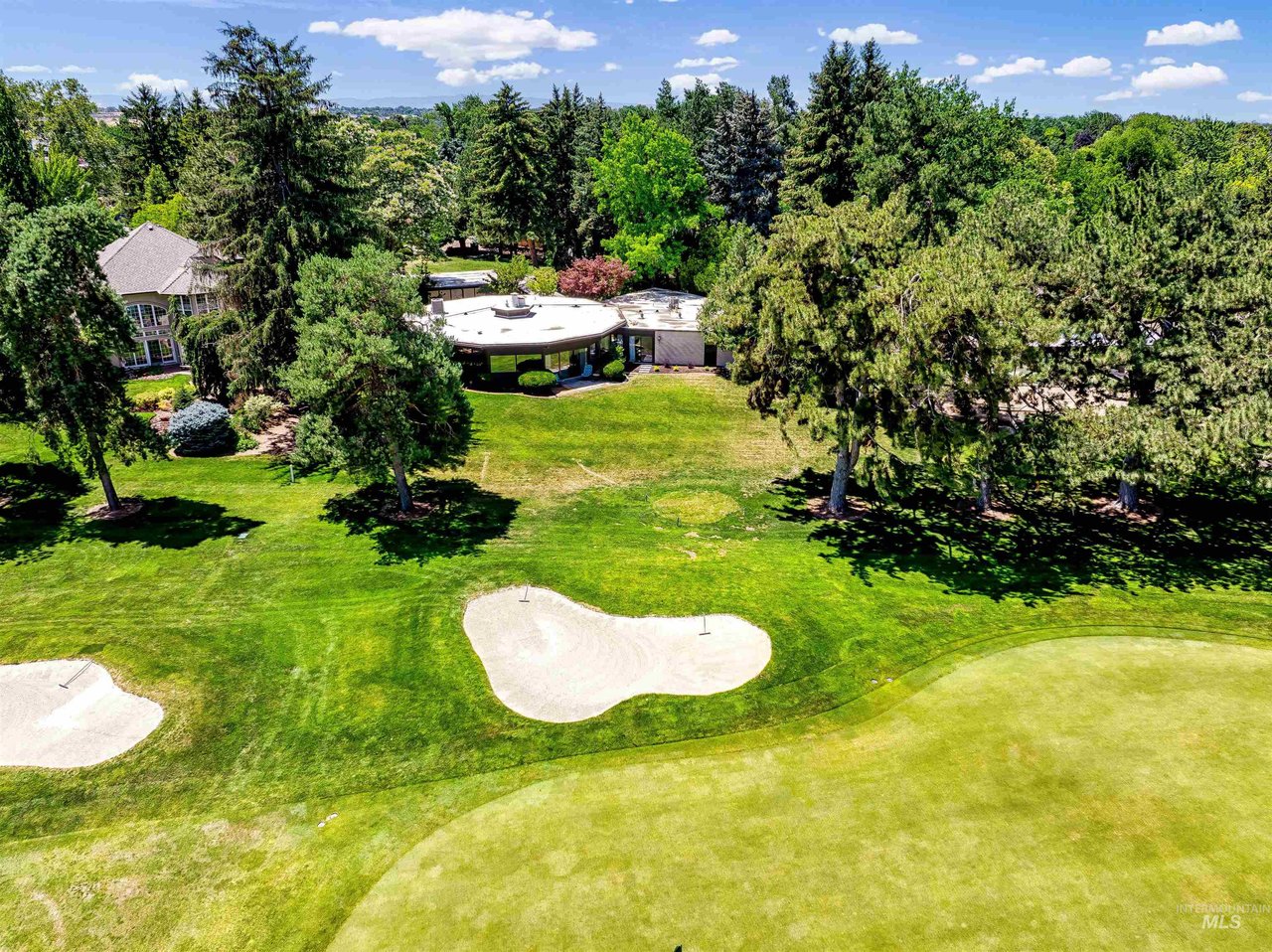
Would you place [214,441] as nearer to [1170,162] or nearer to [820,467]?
[820,467]

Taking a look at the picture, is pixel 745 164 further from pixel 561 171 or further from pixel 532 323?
pixel 532 323

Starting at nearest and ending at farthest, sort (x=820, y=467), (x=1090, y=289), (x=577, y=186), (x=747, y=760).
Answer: (x=747, y=760) < (x=1090, y=289) < (x=820, y=467) < (x=577, y=186)

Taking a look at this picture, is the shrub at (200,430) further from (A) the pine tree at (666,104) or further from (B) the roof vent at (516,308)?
(A) the pine tree at (666,104)

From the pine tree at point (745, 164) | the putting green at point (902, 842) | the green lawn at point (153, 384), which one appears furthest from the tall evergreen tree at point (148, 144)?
the putting green at point (902, 842)

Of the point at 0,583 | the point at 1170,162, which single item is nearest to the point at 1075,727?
the point at 0,583

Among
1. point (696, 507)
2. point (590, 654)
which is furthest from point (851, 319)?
point (590, 654)

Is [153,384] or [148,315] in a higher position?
[148,315]
